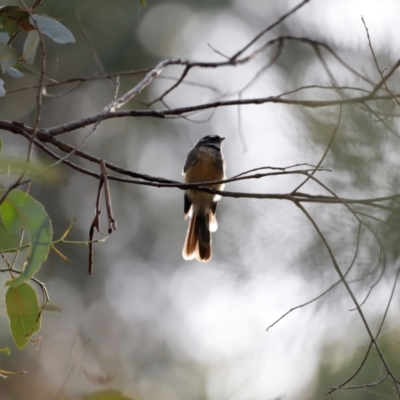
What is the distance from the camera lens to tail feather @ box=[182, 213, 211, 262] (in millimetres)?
3555

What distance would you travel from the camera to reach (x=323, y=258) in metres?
2.03

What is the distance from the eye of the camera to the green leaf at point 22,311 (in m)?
1.33

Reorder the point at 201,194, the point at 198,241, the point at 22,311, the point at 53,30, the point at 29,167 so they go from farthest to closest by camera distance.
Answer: the point at 201,194, the point at 198,241, the point at 53,30, the point at 22,311, the point at 29,167

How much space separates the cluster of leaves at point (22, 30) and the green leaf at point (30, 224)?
370mm

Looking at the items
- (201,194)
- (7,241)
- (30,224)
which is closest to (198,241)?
(201,194)

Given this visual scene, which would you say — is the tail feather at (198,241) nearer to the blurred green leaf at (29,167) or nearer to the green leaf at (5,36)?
the green leaf at (5,36)

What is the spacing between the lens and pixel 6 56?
1515 mm

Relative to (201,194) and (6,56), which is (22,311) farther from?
(201,194)

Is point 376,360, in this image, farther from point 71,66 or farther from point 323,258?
point 71,66

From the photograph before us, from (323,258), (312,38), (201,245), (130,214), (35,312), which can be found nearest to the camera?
(35,312)

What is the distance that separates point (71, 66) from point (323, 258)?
462 cm

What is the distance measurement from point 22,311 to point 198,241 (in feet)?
7.68

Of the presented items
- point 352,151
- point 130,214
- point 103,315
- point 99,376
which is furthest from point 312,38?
point 130,214

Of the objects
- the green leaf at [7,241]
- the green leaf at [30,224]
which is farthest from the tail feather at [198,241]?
the green leaf at [30,224]
